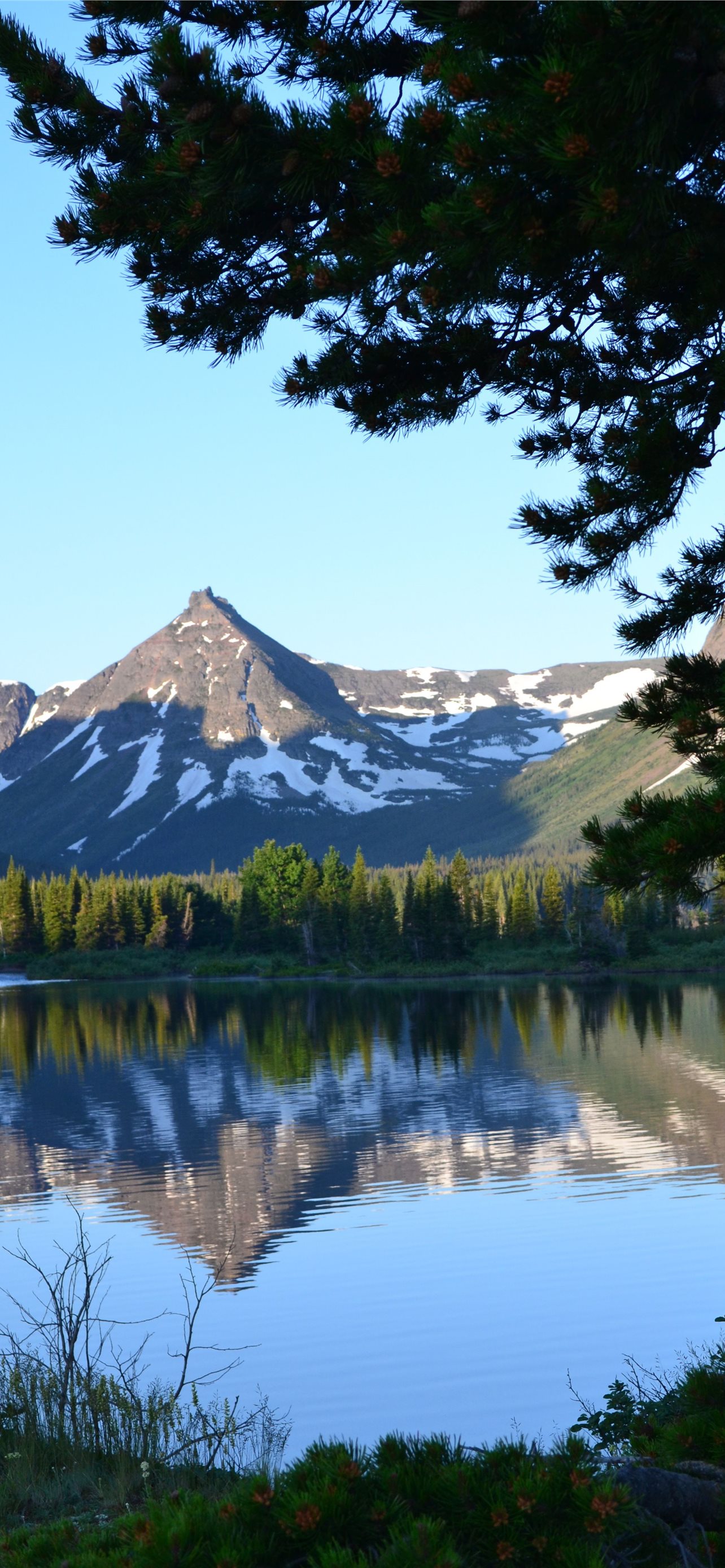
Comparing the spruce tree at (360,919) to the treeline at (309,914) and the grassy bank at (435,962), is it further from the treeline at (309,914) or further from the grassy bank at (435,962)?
the grassy bank at (435,962)

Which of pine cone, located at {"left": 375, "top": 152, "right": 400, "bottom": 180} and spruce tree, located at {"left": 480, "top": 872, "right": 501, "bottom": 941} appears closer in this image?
pine cone, located at {"left": 375, "top": 152, "right": 400, "bottom": 180}

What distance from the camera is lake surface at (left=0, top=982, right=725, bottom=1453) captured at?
1519cm

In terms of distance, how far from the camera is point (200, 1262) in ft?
67.1

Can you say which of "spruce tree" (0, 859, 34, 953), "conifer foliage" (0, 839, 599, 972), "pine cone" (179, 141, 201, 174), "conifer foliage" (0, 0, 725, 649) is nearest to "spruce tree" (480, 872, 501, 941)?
"conifer foliage" (0, 839, 599, 972)

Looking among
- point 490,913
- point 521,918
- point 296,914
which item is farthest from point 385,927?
point 296,914

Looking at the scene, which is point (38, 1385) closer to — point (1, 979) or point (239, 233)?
point (239, 233)

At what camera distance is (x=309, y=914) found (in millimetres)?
134375

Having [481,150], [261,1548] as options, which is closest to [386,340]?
[481,150]

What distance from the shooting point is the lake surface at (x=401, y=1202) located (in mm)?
15188

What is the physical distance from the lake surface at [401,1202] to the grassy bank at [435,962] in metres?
54.6

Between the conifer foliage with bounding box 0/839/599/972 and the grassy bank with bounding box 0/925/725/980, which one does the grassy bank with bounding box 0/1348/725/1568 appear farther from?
the conifer foliage with bounding box 0/839/599/972

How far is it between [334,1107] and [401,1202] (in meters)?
13.5

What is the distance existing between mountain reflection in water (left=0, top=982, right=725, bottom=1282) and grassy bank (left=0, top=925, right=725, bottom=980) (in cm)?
3862

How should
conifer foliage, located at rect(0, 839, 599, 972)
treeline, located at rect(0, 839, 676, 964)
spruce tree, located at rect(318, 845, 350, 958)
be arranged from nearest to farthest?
treeline, located at rect(0, 839, 676, 964) → conifer foliage, located at rect(0, 839, 599, 972) → spruce tree, located at rect(318, 845, 350, 958)
